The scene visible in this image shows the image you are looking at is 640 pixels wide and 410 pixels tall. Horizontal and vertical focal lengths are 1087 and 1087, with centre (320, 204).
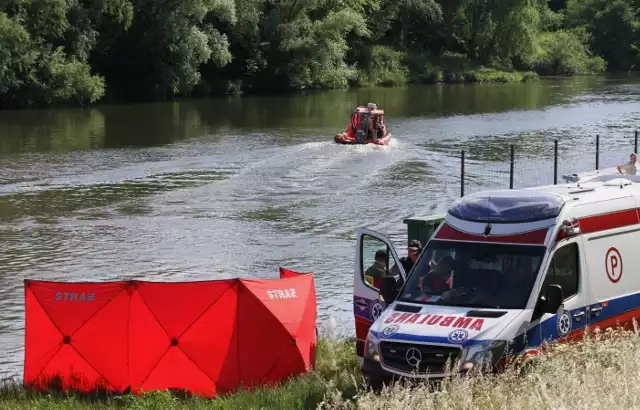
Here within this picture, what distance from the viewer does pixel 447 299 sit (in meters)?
11.9

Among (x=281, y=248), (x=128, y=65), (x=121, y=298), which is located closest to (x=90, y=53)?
(x=128, y=65)

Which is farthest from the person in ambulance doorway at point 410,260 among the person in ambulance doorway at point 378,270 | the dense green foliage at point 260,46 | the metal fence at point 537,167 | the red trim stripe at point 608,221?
the dense green foliage at point 260,46

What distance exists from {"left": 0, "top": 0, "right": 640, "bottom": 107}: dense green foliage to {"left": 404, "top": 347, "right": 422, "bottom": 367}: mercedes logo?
50.5 m

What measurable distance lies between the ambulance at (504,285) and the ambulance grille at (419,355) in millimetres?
10

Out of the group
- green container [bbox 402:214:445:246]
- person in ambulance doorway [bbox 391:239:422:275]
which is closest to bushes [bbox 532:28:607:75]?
green container [bbox 402:214:445:246]

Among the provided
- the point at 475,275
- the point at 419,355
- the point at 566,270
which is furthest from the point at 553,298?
the point at 419,355

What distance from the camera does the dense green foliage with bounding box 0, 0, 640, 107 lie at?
205 ft

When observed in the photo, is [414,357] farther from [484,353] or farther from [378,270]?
[378,270]

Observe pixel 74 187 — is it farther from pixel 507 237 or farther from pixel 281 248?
pixel 507 237

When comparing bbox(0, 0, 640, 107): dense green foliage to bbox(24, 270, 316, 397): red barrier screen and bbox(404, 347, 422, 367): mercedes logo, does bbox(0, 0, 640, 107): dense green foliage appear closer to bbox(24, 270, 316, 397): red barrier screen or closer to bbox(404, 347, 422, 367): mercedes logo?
bbox(24, 270, 316, 397): red barrier screen

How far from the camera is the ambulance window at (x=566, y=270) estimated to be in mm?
11961

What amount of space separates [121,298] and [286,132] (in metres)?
37.8

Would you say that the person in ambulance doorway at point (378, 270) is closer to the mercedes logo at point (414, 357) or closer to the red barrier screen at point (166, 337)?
the red barrier screen at point (166, 337)

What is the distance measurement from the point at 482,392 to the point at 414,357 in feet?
3.41
